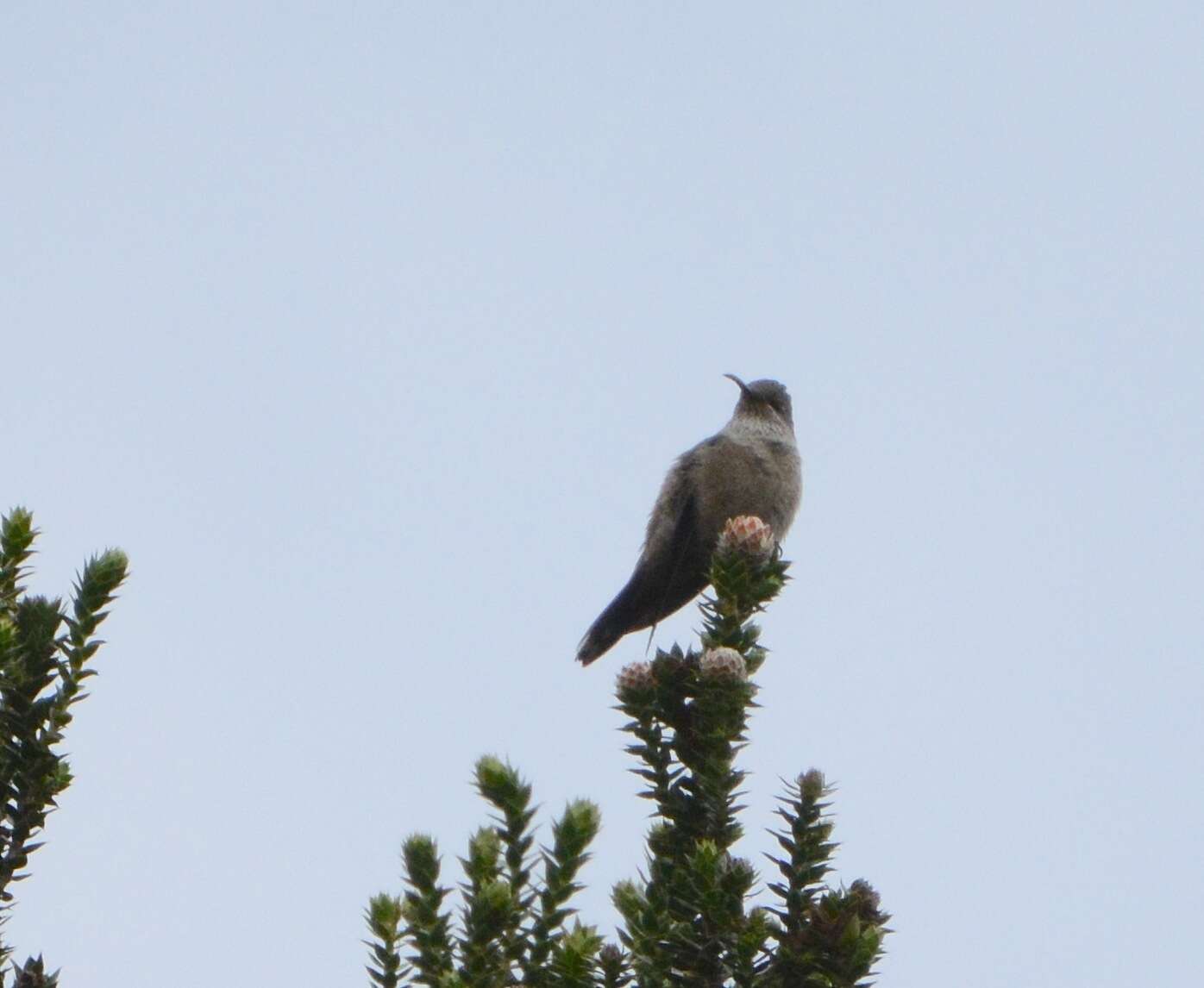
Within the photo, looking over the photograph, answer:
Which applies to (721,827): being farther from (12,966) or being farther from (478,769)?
(12,966)

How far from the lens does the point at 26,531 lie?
10.5 feet

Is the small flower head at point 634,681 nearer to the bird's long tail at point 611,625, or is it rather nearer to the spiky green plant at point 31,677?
the spiky green plant at point 31,677

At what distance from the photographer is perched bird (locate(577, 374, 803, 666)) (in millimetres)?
8492

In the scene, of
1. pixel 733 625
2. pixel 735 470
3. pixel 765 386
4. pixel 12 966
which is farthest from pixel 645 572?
pixel 12 966

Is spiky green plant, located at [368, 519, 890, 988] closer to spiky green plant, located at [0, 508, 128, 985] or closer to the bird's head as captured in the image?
spiky green plant, located at [0, 508, 128, 985]

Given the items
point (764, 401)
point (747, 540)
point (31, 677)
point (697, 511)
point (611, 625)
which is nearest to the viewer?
point (31, 677)

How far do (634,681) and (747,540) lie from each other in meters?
0.74

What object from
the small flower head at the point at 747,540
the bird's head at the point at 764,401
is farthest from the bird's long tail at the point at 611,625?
the small flower head at the point at 747,540

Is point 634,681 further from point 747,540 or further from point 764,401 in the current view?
point 764,401

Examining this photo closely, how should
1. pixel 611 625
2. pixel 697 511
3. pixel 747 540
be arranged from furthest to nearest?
pixel 611 625, pixel 697 511, pixel 747 540

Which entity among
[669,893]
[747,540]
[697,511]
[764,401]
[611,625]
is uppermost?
[764,401]

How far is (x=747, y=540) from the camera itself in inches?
170

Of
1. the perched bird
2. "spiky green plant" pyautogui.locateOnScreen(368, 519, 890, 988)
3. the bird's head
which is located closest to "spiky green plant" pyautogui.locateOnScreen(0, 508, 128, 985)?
"spiky green plant" pyautogui.locateOnScreen(368, 519, 890, 988)

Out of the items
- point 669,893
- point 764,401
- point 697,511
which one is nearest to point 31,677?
point 669,893
